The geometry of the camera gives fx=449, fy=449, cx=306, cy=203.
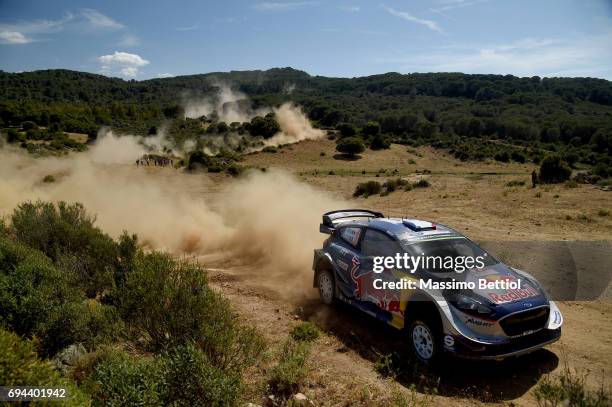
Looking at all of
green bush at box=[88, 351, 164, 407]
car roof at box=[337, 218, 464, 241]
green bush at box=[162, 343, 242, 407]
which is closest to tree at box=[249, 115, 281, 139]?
car roof at box=[337, 218, 464, 241]

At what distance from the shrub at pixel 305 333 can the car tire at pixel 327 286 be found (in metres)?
0.88

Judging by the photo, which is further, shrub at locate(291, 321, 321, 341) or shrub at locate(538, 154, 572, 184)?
shrub at locate(538, 154, 572, 184)

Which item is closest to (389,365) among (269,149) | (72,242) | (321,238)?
(321,238)

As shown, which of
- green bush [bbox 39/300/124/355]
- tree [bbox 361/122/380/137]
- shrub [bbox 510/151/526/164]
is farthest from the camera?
tree [bbox 361/122/380/137]

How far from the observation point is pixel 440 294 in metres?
6.03

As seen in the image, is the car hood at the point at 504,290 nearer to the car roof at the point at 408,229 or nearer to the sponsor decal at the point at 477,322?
the sponsor decal at the point at 477,322

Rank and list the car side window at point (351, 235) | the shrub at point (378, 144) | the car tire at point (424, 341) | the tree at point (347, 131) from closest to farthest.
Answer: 1. the car tire at point (424, 341)
2. the car side window at point (351, 235)
3. the shrub at point (378, 144)
4. the tree at point (347, 131)

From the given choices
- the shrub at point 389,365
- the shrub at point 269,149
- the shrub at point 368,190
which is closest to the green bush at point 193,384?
the shrub at point 389,365

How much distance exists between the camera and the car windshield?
6.63 metres

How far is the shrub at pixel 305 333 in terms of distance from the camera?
7.31m

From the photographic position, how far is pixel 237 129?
62500 millimetres

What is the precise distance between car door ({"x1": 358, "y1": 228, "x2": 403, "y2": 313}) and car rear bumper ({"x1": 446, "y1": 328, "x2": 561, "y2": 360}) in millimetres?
1116

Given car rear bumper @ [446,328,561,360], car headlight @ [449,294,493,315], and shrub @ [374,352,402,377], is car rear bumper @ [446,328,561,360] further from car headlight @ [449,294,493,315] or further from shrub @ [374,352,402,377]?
shrub @ [374,352,402,377]

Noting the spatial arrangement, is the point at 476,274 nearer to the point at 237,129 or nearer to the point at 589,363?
the point at 589,363
